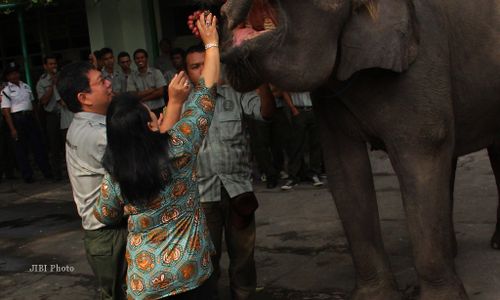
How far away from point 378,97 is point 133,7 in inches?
348

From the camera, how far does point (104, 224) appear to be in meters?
3.61

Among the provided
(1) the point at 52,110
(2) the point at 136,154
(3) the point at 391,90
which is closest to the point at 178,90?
(2) the point at 136,154

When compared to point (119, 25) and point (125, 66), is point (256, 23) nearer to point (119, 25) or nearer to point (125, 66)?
point (125, 66)

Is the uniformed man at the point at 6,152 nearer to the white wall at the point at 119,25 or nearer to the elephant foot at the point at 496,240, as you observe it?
the white wall at the point at 119,25

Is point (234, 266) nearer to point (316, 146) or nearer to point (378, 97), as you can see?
point (378, 97)

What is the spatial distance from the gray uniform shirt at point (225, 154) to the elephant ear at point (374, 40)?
890 millimetres

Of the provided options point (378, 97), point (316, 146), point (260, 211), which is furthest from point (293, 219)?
point (378, 97)

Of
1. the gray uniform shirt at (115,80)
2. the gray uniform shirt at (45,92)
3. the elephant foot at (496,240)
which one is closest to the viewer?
the elephant foot at (496,240)

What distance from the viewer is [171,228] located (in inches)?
133

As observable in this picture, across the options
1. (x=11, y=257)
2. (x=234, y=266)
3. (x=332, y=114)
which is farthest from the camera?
(x=11, y=257)

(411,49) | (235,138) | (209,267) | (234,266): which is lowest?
(234,266)

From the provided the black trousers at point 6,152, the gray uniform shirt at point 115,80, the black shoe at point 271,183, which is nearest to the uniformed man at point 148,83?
the gray uniform shirt at point 115,80

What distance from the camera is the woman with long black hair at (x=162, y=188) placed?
128 inches

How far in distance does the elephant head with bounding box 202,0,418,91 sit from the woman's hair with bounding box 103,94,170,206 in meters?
0.48
